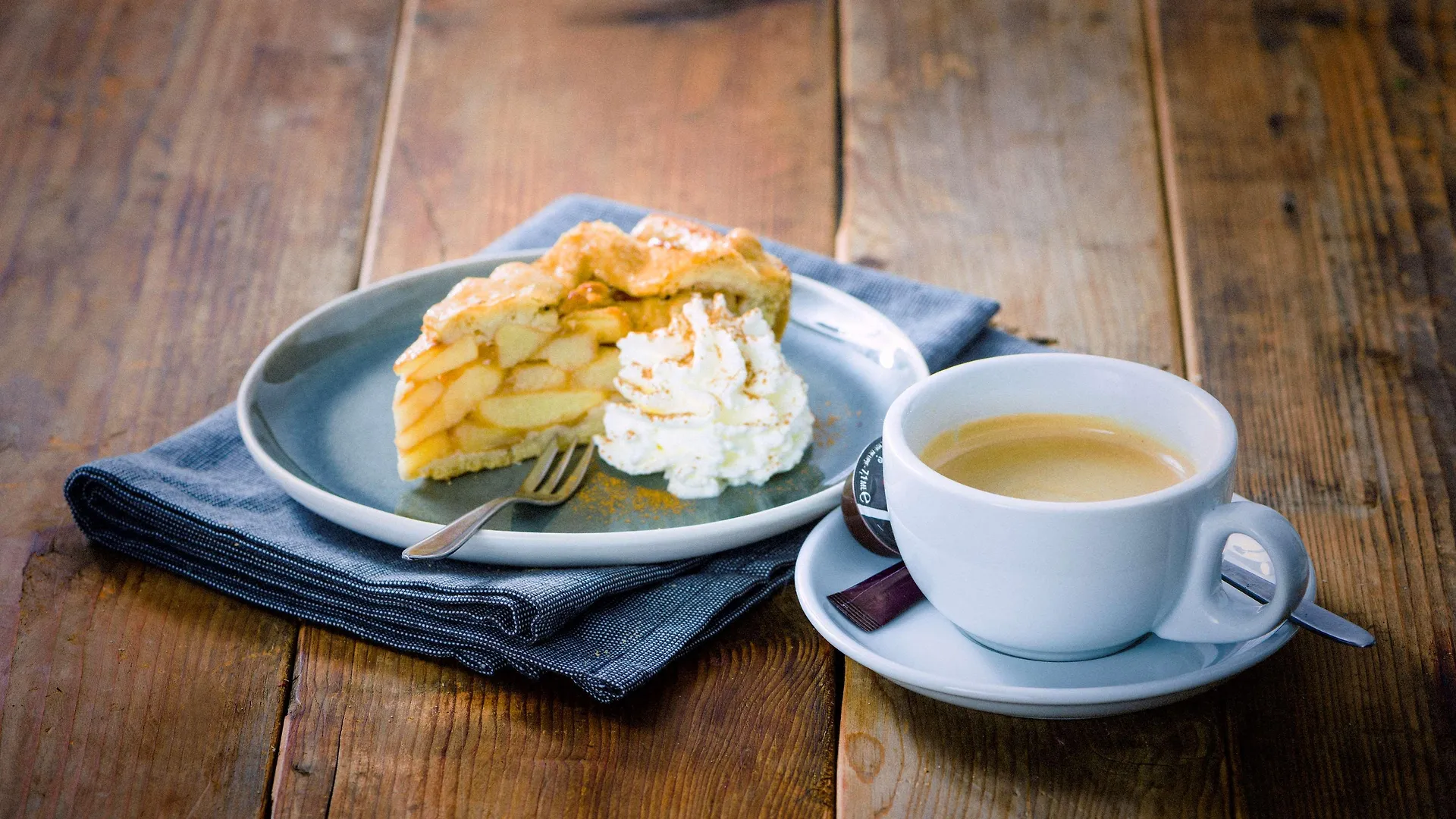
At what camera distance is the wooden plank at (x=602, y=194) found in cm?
120

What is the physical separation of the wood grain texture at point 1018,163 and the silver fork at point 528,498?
2.50ft

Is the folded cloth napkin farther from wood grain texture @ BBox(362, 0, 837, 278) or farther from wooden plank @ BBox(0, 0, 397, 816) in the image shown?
wood grain texture @ BBox(362, 0, 837, 278)

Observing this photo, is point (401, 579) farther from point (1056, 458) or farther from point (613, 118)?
point (613, 118)

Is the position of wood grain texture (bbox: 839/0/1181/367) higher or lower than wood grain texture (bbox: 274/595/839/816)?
lower

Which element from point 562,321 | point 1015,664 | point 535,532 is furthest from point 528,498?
point 1015,664

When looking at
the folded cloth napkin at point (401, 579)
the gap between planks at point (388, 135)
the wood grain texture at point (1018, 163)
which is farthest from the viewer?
the gap between planks at point (388, 135)

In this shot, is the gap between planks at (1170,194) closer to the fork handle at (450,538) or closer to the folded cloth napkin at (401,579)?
the folded cloth napkin at (401,579)

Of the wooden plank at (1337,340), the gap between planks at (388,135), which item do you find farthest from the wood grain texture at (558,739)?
the gap between planks at (388,135)

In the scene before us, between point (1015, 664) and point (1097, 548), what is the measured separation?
179 mm

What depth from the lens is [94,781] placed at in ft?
3.96

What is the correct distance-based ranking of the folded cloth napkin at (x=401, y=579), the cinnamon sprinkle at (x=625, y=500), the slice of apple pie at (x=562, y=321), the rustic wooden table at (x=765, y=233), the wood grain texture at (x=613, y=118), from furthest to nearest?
the wood grain texture at (x=613, y=118) → the slice of apple pie at (x=562, y=321) → the cinnamon sprinkle at (x=625, y=500) → the folded cloth napkin at (x=401, y=579) → the rustic wooden table at (x=765, y=233)

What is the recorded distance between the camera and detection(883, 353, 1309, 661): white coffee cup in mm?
1101

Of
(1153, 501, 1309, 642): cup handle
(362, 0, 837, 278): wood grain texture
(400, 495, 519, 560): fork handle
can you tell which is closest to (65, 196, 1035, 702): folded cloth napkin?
(400, 495, 519, 560): fork handle

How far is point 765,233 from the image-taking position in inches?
Answer: 93.0
